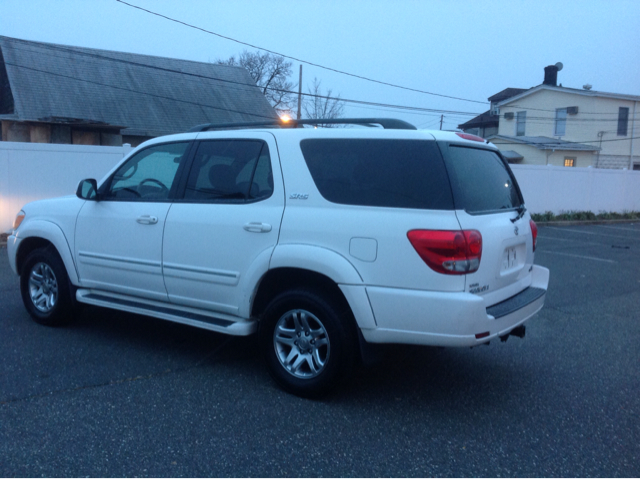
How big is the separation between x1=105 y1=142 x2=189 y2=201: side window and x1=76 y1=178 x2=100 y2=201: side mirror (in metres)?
0.11

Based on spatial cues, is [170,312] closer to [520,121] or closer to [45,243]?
[45,243]

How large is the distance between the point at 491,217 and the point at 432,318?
857mm

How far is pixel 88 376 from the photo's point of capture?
4.55 metres

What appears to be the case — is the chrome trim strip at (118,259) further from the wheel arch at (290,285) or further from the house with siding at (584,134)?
the house with siding at (584,134)

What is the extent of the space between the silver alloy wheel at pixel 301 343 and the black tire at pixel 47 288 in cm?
250

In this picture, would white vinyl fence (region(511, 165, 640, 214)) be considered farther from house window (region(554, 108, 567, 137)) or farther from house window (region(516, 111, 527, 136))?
house window (region(516, 111, 527, 136))

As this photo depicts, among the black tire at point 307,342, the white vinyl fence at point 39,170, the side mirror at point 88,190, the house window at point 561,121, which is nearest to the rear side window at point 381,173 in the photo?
the black tire at point 307,342

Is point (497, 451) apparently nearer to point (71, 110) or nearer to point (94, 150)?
point (94, 150)

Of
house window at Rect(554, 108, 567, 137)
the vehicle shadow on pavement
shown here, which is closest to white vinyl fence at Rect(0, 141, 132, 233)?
the vehicle shadow on pavement

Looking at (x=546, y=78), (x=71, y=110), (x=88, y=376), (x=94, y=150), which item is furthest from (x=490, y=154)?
(x=546, y=78)

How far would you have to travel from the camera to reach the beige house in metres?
32.4

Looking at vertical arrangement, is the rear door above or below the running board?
above

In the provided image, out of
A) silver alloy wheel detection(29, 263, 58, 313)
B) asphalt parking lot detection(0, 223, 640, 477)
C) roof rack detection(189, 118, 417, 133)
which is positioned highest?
roof rack detection(189, 118, 417, 133)

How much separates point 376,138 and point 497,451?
218 cm
